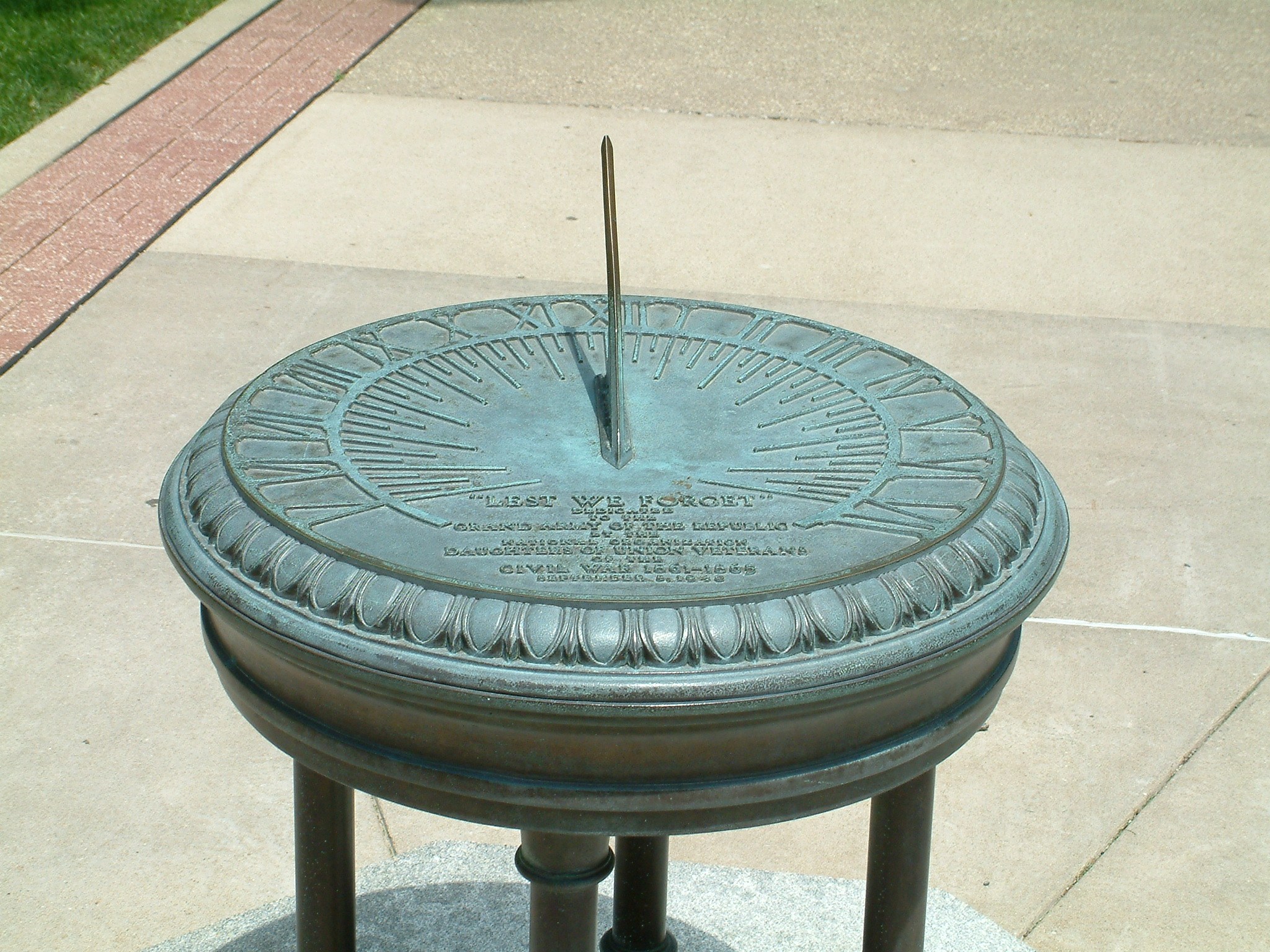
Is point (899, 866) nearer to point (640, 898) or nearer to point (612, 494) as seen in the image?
point (640, 898)

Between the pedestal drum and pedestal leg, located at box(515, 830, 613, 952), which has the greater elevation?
the pedestal drum

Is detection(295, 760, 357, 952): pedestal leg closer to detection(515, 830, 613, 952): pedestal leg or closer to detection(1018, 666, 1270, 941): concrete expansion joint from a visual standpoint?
detection(515, 830, 613, 952): pedestal leg

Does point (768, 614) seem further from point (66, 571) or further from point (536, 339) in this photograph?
point (66, 571)

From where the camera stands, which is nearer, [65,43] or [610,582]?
[610,582]

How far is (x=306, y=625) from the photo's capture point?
67.2 inches

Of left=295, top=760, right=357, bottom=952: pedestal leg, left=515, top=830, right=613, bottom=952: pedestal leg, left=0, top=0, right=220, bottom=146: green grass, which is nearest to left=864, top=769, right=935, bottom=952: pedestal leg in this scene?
left=515, top=830, right=613, bottom=952: pedestal leg

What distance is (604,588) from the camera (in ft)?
5.64

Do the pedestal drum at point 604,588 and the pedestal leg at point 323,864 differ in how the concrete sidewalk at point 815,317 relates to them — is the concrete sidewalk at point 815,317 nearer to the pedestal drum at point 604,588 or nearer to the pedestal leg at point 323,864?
the pedestal leg at point 323,864

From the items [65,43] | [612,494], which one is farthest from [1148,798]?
[65,43]

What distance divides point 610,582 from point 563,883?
1.71 feet

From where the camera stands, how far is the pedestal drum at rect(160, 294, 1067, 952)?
166cm

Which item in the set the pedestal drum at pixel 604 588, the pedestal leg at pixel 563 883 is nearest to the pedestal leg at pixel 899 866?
the pedestal drum at pixel 604 588

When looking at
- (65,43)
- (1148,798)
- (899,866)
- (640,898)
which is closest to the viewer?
(899,866)

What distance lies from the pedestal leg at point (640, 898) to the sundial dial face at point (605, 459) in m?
0.78
